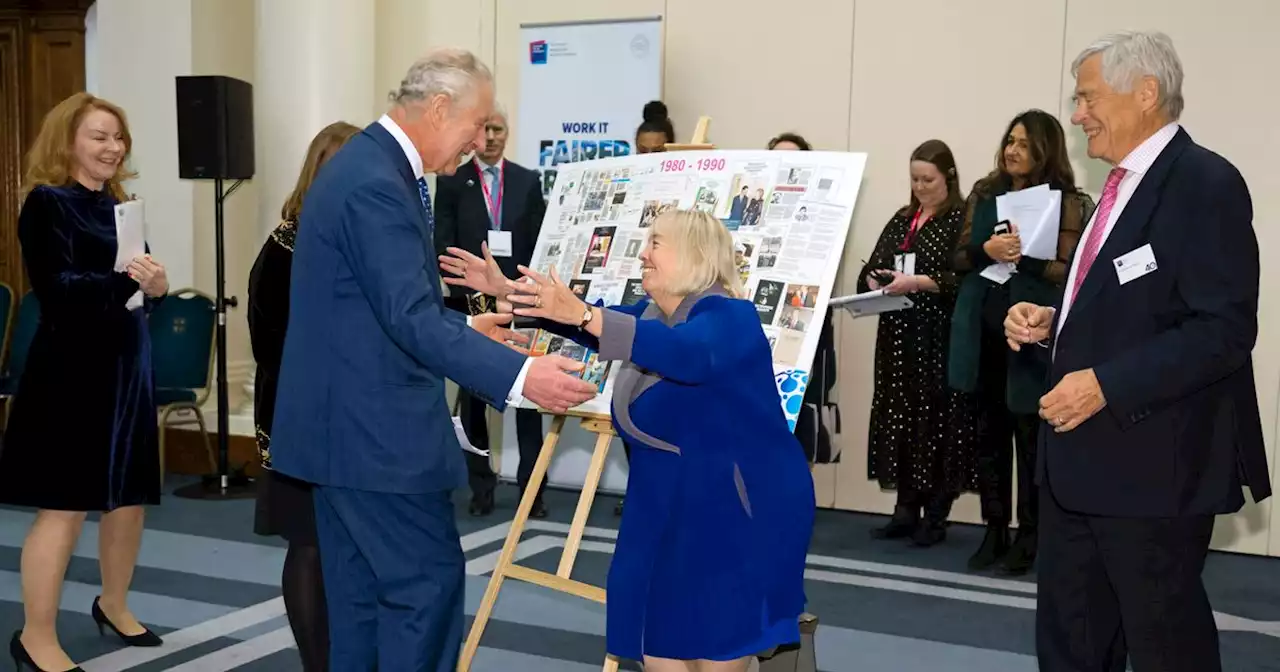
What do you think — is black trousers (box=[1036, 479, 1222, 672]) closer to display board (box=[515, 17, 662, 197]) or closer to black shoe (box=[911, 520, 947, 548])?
black shoe (box=[911, 520, 947, 548])

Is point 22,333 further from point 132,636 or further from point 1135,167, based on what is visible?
point 1135,167

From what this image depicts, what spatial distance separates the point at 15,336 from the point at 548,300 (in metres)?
5.50

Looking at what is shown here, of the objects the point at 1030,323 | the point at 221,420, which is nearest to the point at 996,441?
the point at 1030,323

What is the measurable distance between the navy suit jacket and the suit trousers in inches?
3.5

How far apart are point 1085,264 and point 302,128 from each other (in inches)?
205

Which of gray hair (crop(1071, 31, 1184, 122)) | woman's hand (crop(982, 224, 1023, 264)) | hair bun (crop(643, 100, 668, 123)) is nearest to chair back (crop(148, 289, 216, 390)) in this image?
hair bun (crop(643, 100, 668, 123))

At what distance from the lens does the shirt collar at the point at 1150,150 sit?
2381 millimetres

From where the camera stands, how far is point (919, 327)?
5.48m

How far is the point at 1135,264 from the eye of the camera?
7.65 ft

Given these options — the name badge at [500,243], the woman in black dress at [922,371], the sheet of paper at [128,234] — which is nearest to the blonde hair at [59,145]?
the sheet of paper at [128,234]

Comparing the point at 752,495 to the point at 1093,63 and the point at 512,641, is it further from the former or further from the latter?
the point at 512,641

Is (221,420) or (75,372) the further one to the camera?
(221,420)

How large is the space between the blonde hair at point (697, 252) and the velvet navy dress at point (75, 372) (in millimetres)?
1888

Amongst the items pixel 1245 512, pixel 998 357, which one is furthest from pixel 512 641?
pixel 1245 512
